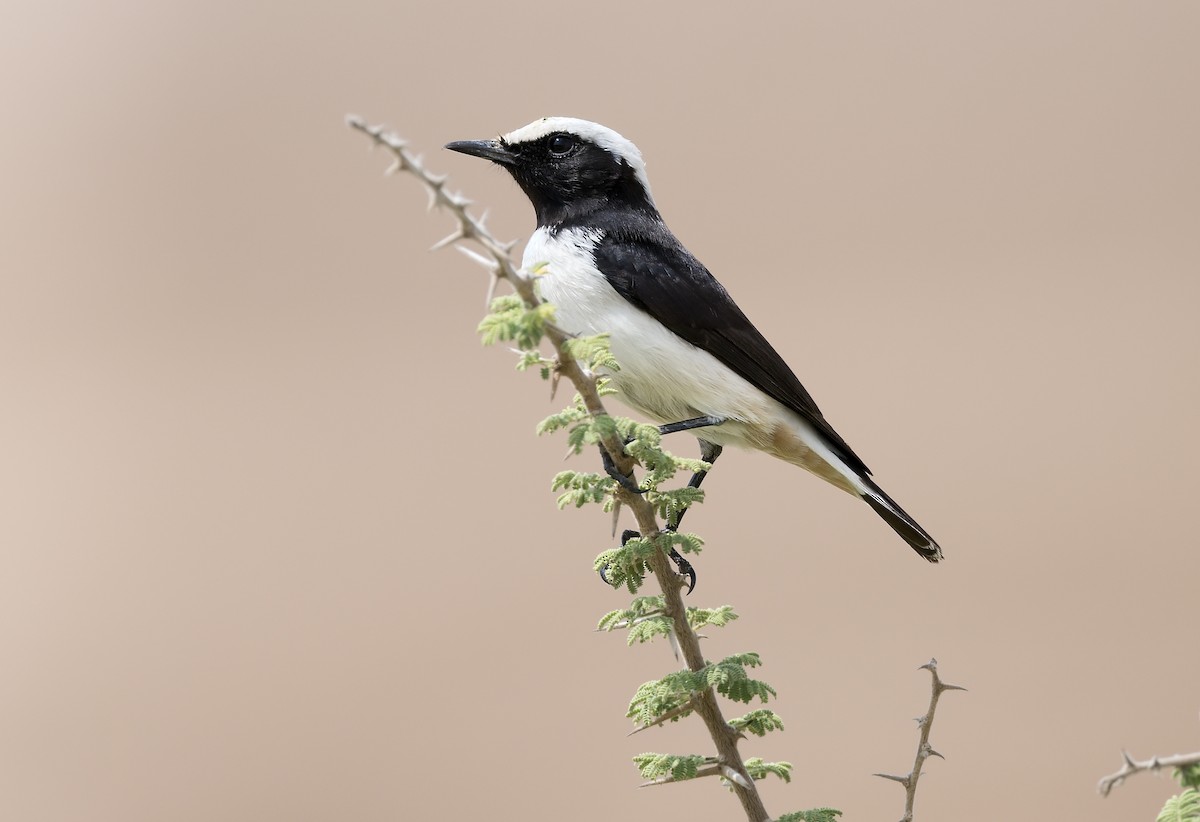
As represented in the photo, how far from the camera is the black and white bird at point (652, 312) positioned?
276cm

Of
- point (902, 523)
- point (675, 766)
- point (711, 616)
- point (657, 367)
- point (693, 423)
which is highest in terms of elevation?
point (657, 367)

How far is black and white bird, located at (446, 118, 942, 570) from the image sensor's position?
2.76 meters

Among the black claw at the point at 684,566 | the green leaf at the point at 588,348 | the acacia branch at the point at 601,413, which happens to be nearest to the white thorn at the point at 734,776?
the acacia branch at the point at 601,413

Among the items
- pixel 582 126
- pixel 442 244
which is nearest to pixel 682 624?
pixel 442 244

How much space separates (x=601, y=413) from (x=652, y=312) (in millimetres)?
1254

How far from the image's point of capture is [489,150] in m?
2.99

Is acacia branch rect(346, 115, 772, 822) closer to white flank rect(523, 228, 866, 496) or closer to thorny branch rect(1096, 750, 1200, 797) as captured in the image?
thorny branch rect(1096, 750, 1200, 797)

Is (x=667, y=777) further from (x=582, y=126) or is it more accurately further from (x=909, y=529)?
(x=582, y=126)

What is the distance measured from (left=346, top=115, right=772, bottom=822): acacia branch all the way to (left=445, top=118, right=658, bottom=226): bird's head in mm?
1381

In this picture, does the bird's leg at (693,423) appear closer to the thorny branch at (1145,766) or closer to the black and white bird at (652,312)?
the black and white bird at (652,312)

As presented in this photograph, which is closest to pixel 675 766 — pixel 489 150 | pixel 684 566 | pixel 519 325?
pixel 519 325

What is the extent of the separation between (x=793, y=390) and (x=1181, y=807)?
1.91 meters

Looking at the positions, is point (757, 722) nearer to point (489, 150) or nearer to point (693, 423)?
point (693, 423)

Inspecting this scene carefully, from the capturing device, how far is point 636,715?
1.61 meters
